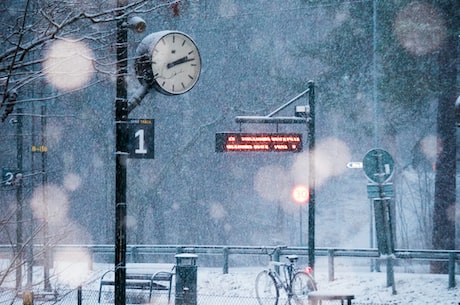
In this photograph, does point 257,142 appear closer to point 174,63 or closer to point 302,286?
point 302,286

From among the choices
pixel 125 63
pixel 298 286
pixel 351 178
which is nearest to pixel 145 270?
pixel 298 286

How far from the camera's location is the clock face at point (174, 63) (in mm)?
8914

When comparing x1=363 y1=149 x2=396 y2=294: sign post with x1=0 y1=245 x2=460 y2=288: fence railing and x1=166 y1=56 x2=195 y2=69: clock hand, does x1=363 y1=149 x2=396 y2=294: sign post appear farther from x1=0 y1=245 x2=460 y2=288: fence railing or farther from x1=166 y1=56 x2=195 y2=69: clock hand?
x1=166 y1=56 x2=195 y2=69: clock hand

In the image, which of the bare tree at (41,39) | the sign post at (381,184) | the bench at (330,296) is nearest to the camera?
Answer: the bare tree at (41,39)

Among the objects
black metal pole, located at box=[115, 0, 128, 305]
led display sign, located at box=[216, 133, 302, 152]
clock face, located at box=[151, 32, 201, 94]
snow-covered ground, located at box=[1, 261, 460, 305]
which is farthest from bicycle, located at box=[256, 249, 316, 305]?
clock face, located at box=[151, 32, 201, 94]

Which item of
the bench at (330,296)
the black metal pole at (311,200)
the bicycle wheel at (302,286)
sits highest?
the black metal pole at (311,200)

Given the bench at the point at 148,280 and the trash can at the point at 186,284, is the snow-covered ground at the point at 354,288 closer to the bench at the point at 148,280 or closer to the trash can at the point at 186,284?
the bench at the point at 148,280

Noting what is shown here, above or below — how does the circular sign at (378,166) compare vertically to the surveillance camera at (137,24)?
below

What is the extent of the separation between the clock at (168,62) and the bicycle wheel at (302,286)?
27.3 feet

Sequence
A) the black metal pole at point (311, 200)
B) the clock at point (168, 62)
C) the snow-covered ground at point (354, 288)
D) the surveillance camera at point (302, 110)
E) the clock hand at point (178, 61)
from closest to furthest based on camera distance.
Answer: the clock at point (168, 62) → the clock hand at point (178, 61) → the snow-covered ground at point (354, 288) → the black metal pole at point (311, 200) → the surveillance camera at point (302, 110)

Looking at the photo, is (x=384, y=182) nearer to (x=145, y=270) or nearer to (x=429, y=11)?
(x=145, y=270)

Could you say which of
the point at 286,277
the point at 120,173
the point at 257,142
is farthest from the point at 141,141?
the point at 286,277

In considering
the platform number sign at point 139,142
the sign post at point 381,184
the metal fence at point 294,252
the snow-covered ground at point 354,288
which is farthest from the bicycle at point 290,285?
the platform number sign at point 139,142

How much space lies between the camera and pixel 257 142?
1684 cm
